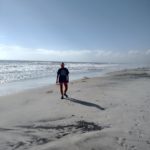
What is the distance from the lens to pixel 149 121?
7754mm

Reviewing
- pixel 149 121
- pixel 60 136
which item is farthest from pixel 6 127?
pixel 149 121

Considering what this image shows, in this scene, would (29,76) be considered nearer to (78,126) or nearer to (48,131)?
(78,126)

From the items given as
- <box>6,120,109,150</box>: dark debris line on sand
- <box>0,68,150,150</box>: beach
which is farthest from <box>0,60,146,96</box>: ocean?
<box>6,120,109,150</box>: dark debris line on sand

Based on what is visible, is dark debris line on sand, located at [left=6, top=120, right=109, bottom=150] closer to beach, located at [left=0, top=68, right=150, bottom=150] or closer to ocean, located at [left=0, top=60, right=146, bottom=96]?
beach, located at [left=0, top=68, right=150, bottom=150]

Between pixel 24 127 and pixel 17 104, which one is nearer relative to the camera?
pixel 24 127

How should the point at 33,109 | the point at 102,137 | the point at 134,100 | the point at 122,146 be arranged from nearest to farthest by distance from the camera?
the point at 122,146
the point at 102,137
the point at 33,109
the point at 134,100

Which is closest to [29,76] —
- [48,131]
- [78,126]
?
[78,126]

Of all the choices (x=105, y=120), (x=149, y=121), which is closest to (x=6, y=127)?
(x=105, y=120)

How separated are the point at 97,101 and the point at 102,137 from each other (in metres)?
5.47

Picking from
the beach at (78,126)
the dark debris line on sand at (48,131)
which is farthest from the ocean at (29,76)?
the dark debris line on sand at (48,131)

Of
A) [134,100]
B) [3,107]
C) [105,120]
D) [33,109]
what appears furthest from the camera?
[134,100]

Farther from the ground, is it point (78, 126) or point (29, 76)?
point (78, 126)

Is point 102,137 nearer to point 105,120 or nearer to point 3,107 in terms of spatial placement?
point 105,120

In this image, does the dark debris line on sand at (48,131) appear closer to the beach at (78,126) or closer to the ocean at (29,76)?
the beach at (78,126)
